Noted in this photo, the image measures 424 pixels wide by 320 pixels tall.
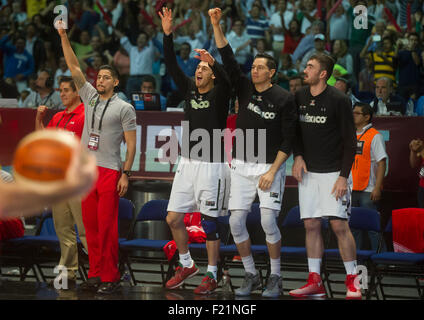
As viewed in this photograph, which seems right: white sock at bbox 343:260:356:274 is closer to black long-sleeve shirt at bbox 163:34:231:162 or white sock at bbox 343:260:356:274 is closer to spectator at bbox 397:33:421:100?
black long-sleeve shirt at bbox 163:34:231:162

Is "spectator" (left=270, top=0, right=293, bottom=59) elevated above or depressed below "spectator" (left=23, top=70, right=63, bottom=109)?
above

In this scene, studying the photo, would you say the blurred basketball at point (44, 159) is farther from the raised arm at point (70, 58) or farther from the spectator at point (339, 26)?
the spectator at point (339, 26)

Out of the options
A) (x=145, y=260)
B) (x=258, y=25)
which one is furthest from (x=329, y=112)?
(x=258, y=25)

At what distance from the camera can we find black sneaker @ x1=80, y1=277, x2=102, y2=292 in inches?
251

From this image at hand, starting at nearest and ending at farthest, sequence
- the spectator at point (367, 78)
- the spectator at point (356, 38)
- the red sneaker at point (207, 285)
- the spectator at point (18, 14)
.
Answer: the red sneaker at point (207, 285)
the spectator at point (367, 78)
the spectator at point (356, 38)
the spectator at point (18, 14)

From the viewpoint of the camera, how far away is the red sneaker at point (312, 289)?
5902 mm

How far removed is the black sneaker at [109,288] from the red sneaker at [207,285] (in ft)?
2.58

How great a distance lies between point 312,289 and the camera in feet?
19.5

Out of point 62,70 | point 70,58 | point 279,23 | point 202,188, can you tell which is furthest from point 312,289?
point 62,70

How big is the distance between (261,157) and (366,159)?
2.30m

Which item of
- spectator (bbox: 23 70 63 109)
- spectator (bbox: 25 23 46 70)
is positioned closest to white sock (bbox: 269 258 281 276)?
spectator (bbox: 23 70 63 109)

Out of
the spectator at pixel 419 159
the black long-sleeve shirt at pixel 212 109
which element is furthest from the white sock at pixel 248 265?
the spectator at pixel 419 159

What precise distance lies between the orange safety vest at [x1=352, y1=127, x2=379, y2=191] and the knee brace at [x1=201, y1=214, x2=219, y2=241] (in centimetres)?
245

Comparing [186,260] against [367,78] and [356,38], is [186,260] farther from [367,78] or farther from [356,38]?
[356,38]
